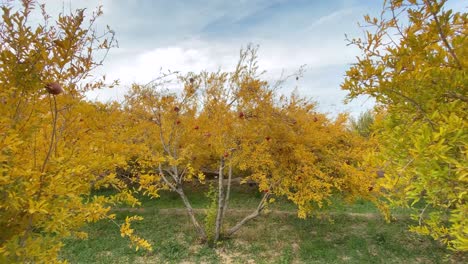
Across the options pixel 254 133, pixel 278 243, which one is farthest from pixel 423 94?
pixel 278 243

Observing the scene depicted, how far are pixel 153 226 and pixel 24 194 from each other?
6887 millimetres

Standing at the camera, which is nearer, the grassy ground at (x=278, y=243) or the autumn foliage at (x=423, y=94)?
the autumn foliage at (x=423, y=94)

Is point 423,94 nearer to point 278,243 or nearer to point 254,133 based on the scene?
point 254,133

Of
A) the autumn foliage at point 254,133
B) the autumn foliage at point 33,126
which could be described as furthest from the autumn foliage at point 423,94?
the autumn foliage at point 254,133

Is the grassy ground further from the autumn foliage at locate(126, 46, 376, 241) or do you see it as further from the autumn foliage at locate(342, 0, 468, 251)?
the autumn foliage at locate(342, 0, 468, 251)

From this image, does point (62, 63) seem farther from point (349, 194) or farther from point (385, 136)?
point (349, 194)

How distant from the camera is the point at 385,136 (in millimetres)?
2162

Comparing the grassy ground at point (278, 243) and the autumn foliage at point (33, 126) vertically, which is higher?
the autumn foliage at point (33, 126)

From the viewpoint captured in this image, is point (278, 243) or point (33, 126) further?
point (278, 243)

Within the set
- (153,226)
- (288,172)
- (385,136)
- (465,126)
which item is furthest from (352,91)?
(153,226)

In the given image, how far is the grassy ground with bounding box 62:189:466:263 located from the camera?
20.2 ft

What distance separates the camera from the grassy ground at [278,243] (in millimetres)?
6172

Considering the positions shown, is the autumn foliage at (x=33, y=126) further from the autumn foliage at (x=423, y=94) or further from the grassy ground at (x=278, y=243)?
the grassy ground at (x=278, y=243)

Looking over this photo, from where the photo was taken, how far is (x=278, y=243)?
6.92 m
